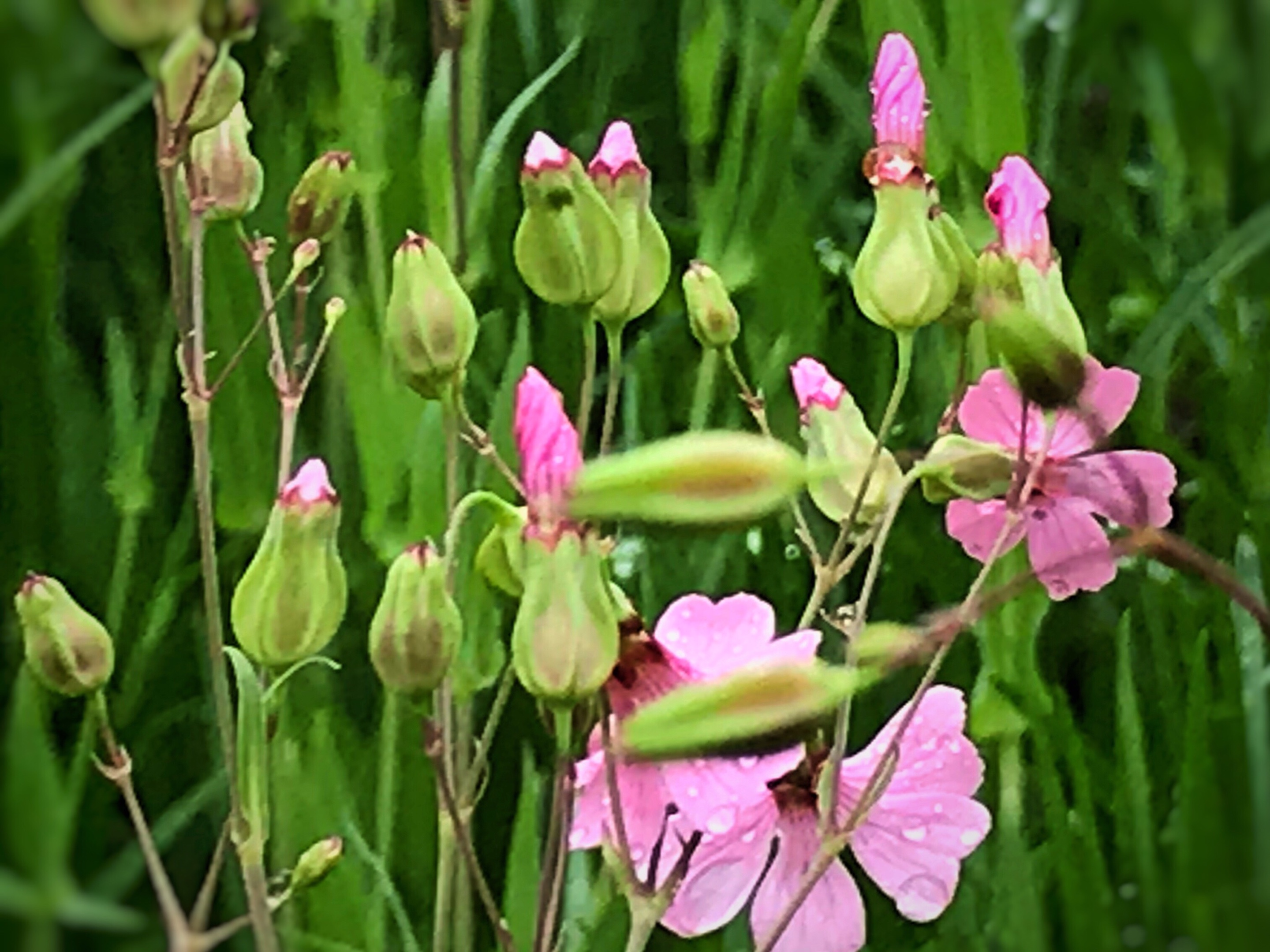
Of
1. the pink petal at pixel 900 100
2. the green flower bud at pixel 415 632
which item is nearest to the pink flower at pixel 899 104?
the pink petal at pixel 900 100

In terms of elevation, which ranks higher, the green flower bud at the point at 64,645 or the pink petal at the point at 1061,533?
the pink petal at the point at 1061,533

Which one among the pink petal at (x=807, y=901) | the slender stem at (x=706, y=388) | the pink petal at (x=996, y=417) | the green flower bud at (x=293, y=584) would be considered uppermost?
the slender stem at (x=706, y=388)

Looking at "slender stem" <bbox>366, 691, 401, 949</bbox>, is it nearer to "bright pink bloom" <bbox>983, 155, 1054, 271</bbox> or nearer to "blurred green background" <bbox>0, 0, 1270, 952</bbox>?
"blurred green background" <bbox>0, 0, 1270, 952</bbox>

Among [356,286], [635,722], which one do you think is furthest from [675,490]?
[356,286]

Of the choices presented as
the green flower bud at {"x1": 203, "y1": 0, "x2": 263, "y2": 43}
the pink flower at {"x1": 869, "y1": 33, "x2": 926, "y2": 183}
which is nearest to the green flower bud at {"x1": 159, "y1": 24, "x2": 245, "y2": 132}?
the green flower bud at {"x1": 203, "y1": 0, "x2": 263, "y2": 43}

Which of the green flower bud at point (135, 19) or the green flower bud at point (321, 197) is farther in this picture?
the green flower bud at point (321, 197)

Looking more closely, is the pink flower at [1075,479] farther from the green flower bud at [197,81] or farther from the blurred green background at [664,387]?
the green flower bud at [197,81]

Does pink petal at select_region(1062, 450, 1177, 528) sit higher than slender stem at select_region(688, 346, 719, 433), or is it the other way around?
slender stem at select_region(688, 346, 719, 433)
